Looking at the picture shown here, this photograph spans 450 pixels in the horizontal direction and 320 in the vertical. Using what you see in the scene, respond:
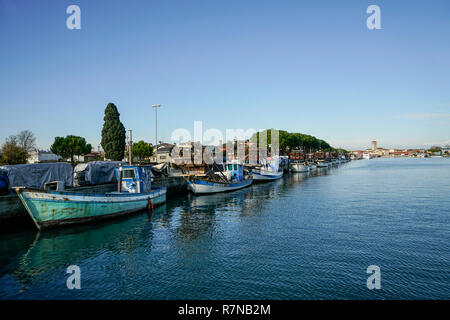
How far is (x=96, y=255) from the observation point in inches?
613

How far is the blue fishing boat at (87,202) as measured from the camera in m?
18.9

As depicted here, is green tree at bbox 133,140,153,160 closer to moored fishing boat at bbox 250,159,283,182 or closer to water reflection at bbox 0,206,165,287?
moored fishing boat at bbox 250,159,283,182

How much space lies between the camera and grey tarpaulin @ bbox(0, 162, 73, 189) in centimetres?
2334

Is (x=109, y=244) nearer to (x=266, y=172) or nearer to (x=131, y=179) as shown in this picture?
(x=131, y=179)

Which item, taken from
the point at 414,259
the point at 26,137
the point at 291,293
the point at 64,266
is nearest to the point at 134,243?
the point at 64,266

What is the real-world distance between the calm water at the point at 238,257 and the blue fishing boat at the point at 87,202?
1025 millimetres

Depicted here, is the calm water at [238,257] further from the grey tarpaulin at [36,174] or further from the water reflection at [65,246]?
the grey tarpaulin at [36,174]

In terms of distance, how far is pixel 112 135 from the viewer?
6122 centimetres

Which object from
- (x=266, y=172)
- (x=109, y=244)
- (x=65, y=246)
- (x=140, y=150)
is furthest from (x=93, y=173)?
(x=140, y=150)

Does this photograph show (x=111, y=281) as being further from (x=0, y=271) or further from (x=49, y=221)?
(x=49, y=221)

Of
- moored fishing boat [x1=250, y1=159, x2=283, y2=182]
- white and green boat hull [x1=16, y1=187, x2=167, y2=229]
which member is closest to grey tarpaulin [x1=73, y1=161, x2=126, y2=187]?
white and green boat hull [x1=16, y1=187, x2=167, y2=229]

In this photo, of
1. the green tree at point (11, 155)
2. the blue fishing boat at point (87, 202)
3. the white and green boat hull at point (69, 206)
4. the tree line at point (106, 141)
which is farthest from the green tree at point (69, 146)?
the white and green boat hull at point (69, 206)

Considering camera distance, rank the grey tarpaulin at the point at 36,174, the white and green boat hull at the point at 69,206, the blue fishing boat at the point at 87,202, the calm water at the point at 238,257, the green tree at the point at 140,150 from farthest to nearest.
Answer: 1. the green tree at the point at 140,150
2. the grey tarpaulin at the point at 36,174
3. the blue fishing boat at the point at 87,202
4. the white and green boat hull at the point at 69,206
5. the calm water at the point at 238,257

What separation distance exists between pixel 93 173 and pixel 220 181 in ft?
64.4
